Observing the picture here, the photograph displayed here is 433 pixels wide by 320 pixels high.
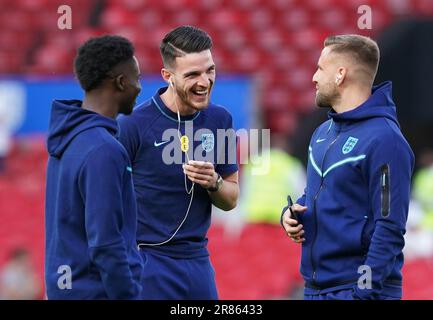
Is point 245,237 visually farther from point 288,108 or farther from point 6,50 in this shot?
point 6,50

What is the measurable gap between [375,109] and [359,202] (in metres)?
0.37

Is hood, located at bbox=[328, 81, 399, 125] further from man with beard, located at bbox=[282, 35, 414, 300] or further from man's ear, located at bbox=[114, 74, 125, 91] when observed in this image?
man's ear, located at bbox=[114, 74, 125, 91]

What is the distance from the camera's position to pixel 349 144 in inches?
166

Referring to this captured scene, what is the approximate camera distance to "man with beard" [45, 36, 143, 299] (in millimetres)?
3684

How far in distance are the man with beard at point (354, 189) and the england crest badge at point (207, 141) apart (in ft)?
1.48

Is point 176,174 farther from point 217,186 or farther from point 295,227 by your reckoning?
point 295,227

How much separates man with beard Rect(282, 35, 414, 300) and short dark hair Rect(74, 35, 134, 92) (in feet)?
2.87

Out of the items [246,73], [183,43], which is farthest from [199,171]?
[246,73]

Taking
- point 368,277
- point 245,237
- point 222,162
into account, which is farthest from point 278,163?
point 368,277

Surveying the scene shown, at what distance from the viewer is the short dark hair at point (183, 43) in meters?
4.50

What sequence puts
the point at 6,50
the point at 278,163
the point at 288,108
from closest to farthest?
the point at 278,163 < the point at 288,108 < the point at 6,50

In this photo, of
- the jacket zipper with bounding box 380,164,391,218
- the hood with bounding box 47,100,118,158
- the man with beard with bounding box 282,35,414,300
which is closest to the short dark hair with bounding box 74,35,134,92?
the hood with bounding box 47,100,118,158

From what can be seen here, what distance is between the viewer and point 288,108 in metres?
12.8
